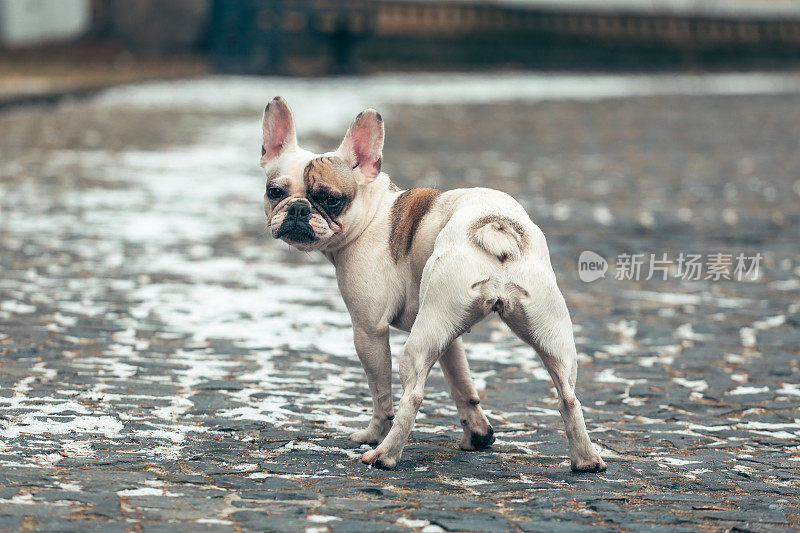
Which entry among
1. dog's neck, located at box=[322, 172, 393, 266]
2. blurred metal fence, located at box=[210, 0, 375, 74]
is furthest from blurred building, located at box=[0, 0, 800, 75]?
dog's neck, located at box=[322, 172, 393, 266]

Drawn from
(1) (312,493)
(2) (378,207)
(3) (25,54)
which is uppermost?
(3) (25,54)

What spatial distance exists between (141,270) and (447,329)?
5.52 m

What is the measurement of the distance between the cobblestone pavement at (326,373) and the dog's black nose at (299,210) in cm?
94

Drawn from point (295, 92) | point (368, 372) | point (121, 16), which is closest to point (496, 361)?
point (368, 372)

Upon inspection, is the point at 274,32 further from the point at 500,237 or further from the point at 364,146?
the point at 500,237

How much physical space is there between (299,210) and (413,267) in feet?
1.66

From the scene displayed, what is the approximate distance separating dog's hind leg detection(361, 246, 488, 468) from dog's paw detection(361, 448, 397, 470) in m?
0.17

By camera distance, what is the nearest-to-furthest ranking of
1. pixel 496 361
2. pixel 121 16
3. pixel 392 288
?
1. pixel 392 288
2. pixel 496 361
3. pixel 121 16

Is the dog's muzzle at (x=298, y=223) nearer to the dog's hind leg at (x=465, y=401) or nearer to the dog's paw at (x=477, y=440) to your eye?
the dog's hind leg at (x=465, y=401)

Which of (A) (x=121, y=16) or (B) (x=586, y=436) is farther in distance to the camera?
(A) (x=121, y=16)

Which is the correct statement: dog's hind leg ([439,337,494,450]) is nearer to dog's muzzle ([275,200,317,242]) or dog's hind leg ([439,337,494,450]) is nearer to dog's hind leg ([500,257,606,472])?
dog's hind leg ([500,257,606,472])

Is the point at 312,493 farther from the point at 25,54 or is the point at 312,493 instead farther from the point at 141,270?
the point at 25,54

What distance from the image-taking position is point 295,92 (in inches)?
1222

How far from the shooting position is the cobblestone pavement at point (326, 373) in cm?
496
